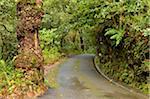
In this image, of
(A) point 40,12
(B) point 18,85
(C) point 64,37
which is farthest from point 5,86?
(C) point 64,37

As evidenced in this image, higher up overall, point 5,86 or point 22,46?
point 22,46

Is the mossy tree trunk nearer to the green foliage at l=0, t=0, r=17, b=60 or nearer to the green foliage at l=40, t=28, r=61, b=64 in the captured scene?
the green foliage at l=0, t=0, r=17, b=60

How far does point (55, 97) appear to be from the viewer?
43.8ft

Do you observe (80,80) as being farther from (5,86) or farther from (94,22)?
(5,86)

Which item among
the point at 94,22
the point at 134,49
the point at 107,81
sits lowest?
the point at 107,81

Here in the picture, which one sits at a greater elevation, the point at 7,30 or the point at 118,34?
the point at 7,30

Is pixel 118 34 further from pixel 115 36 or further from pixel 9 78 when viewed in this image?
pixel 9 78

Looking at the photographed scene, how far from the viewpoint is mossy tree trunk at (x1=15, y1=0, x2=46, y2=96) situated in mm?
14062

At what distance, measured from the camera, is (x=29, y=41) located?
47.4 ft

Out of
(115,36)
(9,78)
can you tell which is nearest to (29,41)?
(9,78)

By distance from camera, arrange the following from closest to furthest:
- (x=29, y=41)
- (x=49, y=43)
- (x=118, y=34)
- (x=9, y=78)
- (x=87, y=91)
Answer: (x=9, y=78) → (x=29, y=41) → (x=87, y=91) → (x=118, y=34) → (x=49, y=43)

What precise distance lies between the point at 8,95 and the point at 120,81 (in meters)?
7.32

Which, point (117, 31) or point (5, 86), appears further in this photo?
point (117, 31)

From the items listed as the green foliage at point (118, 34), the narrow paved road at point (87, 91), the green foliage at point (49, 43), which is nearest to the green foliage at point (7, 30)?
the narrow paved road at point (87, 91)
